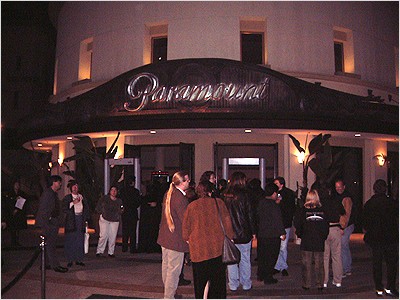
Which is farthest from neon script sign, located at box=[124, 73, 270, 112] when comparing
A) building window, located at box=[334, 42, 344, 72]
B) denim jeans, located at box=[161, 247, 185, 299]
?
denim jeans, located at box=[161, 247, 185, 299]

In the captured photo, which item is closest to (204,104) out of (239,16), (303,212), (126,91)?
(126,91)

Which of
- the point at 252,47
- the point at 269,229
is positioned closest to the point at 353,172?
the point at 252,47

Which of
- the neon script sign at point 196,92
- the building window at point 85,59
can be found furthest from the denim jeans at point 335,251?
the building window at point 85,59

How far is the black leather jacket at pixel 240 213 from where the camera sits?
27.4 ft

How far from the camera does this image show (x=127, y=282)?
919 cm

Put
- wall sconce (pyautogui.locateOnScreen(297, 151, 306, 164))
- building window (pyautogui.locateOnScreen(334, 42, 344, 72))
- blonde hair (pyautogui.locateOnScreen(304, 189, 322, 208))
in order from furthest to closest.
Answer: building window (pyautogui.locateOnScreen(334, 42, 344, 72)), wall sconce (pyautogui.locateOnScreen(297, 151, 306, 164)), blonde hair (pyautogui.locateOnScreen(304, 189, 322, 208))

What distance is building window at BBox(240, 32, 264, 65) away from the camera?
59.2 ft

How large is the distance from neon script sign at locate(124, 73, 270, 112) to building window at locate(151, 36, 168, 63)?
3114 mm

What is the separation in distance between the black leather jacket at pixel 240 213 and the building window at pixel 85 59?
13.0m

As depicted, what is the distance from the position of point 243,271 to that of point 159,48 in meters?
11.9

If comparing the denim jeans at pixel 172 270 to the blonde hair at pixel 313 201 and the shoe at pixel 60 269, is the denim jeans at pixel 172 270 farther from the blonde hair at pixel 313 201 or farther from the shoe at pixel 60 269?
the shoe at pixel 60 269

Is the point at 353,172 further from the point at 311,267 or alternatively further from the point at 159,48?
the point at 311,267

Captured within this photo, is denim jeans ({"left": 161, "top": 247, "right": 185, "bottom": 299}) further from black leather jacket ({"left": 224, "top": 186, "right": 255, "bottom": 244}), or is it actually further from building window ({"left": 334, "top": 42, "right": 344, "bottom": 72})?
building window ({"left": 334, "top": 42, "right": 344, "bottom": 72})

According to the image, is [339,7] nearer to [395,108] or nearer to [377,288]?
[395,108]
